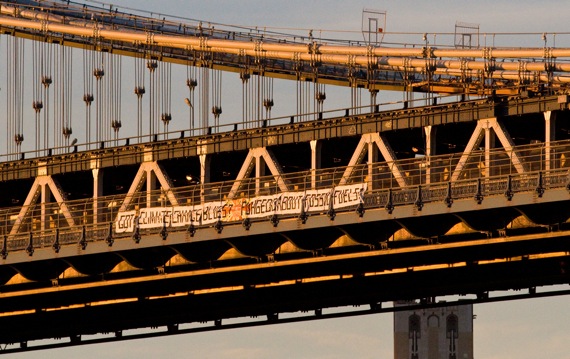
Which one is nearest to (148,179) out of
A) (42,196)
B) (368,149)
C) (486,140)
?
(42,196)

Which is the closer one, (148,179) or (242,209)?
(242,209)

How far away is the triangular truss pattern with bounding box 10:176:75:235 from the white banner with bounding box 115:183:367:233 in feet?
31.3

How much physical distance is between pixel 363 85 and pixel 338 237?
35434 millimetres

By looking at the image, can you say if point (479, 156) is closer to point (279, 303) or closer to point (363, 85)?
point (279, 303)

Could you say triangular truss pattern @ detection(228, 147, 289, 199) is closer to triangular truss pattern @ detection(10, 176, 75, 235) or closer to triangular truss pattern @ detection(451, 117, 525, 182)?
triangular truss pattern @ detection(10, 176, 75, 235)

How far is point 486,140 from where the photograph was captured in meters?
99.6

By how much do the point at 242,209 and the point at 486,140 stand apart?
41.2 feet

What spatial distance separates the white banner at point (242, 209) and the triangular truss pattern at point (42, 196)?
956 cm

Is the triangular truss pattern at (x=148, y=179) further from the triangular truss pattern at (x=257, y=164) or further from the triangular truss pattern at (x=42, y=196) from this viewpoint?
the triangular truss pattern at (x=257, y=164)

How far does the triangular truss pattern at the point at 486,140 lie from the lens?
3692 inches

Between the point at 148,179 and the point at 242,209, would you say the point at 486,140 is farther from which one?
the point at 148,179

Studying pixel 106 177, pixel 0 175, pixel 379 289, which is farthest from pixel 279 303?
pixel 0 175

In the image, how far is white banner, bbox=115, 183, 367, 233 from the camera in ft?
317

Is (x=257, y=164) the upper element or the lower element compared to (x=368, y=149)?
upper
